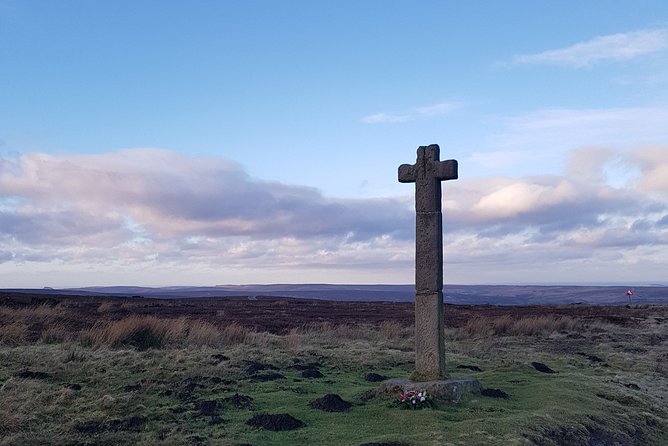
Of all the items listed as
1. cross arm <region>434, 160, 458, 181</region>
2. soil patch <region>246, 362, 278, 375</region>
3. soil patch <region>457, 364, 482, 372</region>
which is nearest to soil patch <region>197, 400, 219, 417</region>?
soil patch <region>246, 362, 278, 375</region>

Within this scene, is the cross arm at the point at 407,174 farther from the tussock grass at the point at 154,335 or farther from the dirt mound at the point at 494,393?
the tussock grass at the point at 154,335

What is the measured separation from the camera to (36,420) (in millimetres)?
8906

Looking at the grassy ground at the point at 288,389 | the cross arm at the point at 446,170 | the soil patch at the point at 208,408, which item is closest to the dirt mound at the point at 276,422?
the grassy ground at the point at 288,389

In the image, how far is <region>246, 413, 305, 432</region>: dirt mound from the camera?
8797mm

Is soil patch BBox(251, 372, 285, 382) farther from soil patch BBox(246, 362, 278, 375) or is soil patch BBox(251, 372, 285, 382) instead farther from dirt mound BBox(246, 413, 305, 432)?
dirt mound BBox(246, 413, 305, 432)

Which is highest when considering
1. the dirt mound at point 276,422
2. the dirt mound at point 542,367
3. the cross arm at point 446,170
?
the cross arm at point 446,170

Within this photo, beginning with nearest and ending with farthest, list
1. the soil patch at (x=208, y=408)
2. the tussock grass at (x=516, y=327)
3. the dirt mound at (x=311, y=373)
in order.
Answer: the soil patch at (x=208, y=408), the dirt mound at (x=311, y=373), the tussock grass at (x=516, y=327)

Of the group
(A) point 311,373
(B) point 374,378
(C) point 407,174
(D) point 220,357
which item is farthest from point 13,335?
(C) point 407,174

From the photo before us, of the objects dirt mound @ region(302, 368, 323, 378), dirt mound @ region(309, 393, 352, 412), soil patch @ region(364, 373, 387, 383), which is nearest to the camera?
dirt mound @ region(309, 393, 352, 412)

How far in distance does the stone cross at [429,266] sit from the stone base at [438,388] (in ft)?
1.66

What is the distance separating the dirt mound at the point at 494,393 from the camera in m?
10.9

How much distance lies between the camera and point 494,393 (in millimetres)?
11078

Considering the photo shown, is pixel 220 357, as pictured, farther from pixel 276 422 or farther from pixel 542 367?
pixel 542 367

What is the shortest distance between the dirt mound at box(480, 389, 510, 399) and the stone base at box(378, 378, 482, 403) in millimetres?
153
